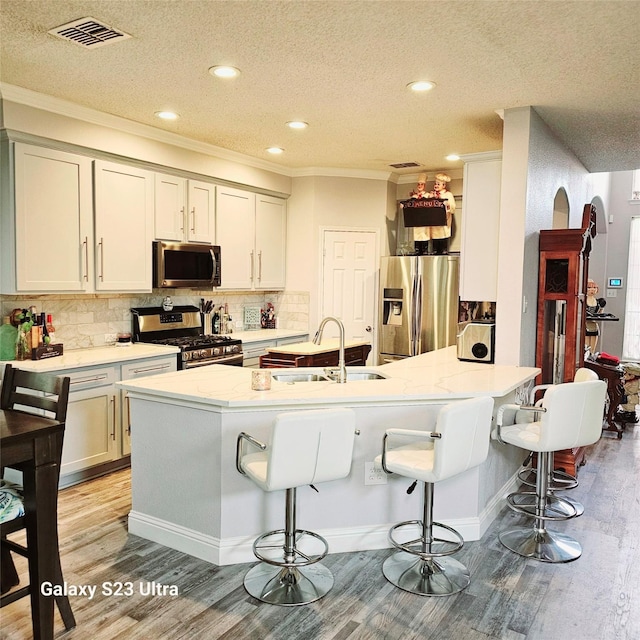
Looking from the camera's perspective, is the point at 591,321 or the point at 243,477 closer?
the point at 243,477

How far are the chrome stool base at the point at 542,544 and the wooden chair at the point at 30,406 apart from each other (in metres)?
2.18

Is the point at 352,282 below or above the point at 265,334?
above

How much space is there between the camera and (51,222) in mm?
4012

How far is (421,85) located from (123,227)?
2.47 metres

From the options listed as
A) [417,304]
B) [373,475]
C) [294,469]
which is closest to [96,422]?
[373,475]

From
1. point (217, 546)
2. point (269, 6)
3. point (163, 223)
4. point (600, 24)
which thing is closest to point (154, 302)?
point (163, 223)

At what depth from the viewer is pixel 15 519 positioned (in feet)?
7.06

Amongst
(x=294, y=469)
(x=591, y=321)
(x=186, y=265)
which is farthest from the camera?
(x=591, y=321)

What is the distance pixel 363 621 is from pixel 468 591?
0.56 metres

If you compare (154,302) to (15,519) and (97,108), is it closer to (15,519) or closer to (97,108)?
(97,108)

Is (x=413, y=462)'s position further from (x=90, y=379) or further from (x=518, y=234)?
(x=90, y=379)

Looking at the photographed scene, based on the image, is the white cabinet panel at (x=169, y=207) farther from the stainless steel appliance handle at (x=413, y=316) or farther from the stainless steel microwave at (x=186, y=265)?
the stainless steel appliance handle at (x=413, y=316)

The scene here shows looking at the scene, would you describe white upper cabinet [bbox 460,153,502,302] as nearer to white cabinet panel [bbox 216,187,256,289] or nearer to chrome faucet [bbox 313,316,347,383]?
chrome faucet [bbox 313,316,347,383]

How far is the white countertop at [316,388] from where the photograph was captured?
2.83 m
